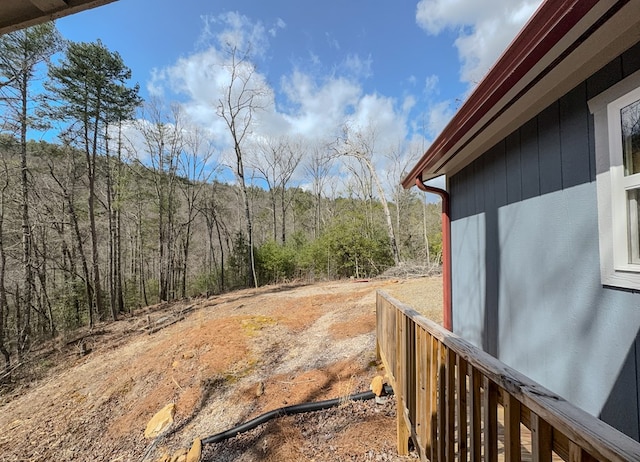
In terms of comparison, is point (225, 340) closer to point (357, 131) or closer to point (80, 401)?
point (80, 401)

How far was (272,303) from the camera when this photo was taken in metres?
8.64

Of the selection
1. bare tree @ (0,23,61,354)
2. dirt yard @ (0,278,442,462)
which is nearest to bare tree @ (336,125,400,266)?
dirt yard @ (0,278,442,462)

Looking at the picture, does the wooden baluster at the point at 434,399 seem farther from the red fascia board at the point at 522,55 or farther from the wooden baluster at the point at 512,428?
the red fascia board at the point at 522,55

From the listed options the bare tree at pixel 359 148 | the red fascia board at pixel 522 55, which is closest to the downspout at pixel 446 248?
the red fascia board at pixel 522 55

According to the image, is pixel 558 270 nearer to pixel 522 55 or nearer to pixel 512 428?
pixel 522 55

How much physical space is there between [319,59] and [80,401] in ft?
47.0

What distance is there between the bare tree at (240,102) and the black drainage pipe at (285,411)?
11635 mm

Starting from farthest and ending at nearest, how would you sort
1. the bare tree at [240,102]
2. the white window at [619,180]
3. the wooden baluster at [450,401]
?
the bare tree at [240,102] → the white window at [619,180] → the wooden baluster at [450,401]

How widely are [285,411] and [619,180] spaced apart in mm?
3326

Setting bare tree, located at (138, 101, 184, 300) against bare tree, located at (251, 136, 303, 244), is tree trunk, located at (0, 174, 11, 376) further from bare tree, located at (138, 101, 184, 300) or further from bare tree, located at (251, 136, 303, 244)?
bare tree, located at (251, 136, 303, 244)

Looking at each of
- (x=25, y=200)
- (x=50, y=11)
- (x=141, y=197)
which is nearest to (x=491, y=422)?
(x=50, y=11)

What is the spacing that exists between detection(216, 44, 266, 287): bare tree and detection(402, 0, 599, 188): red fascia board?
44.2 feet

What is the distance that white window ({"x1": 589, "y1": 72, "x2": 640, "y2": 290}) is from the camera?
143cm

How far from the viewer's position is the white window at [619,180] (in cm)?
143
